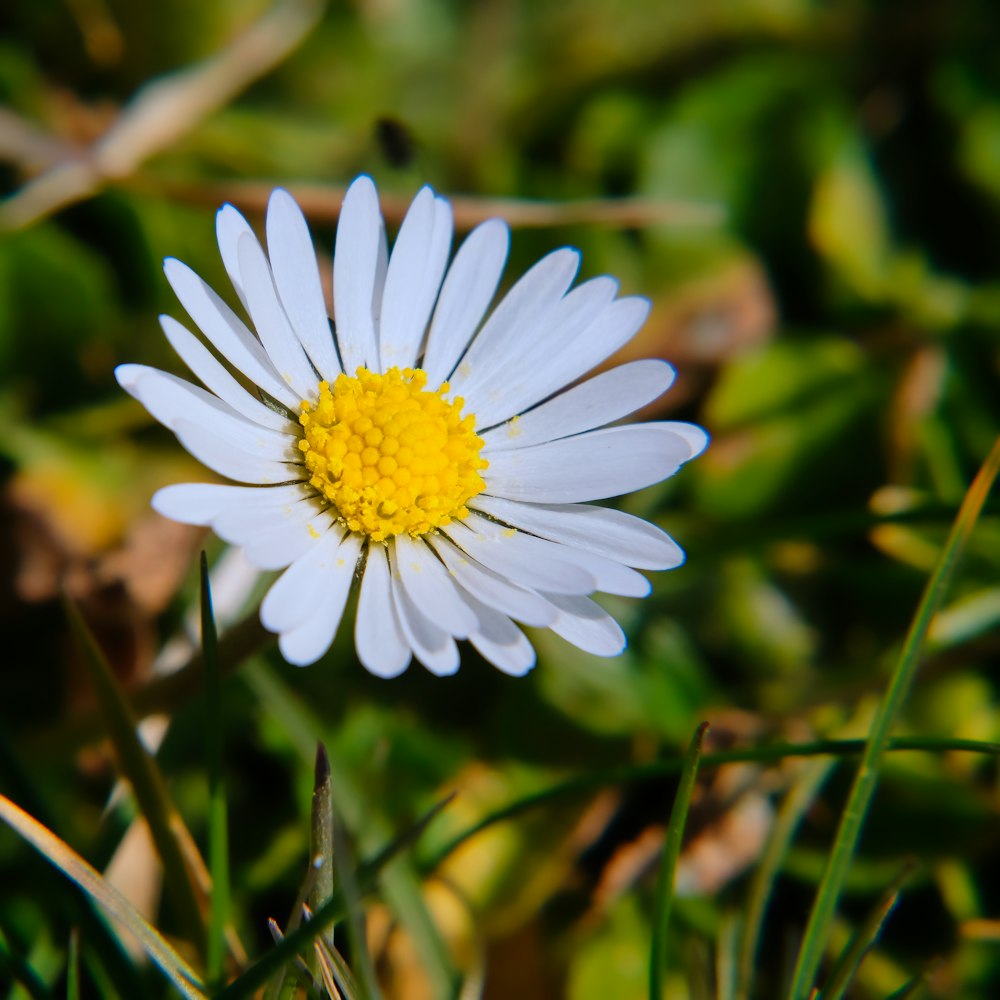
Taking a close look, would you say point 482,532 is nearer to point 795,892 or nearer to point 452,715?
point 452,715

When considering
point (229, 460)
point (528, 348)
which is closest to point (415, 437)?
point (528, 348)

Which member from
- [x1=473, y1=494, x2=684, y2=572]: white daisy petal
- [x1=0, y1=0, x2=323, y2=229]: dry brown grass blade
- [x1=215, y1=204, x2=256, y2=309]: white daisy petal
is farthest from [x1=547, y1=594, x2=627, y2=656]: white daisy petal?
[x1=0, y1=0, x2=323, y2=229]: dry brown grass blade

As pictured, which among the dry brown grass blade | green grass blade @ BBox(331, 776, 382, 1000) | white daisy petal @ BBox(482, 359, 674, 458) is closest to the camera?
green grass blade @ BBox(331, 776, 382, 1000)

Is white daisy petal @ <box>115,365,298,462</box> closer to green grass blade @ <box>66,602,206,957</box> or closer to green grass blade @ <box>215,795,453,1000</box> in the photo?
green grass blade @ <box>66,602,206,957</box>

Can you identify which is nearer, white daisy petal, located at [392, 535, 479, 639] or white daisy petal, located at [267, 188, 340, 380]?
white daisy petal, located at [392, 535, 479, 639]

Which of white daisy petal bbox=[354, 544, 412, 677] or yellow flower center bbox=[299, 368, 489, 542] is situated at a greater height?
yellow flower center bbox=[299, 368, 489, 542]

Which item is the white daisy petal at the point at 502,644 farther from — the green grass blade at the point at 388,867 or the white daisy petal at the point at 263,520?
the green grass blade at the point at 388,867

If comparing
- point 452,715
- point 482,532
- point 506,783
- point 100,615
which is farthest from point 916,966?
point 100,615

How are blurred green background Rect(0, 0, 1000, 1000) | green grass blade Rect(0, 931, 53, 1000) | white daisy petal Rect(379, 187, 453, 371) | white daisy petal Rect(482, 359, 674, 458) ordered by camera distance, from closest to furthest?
green grass blade Rect(0, 931, 53, 1000) → white daisy petal Rect(482, 359, 674, 458) → white daisy petal Rect(379, 187, 453, 371) → blurred green background Rect(0, 0, 1000, 1000)
